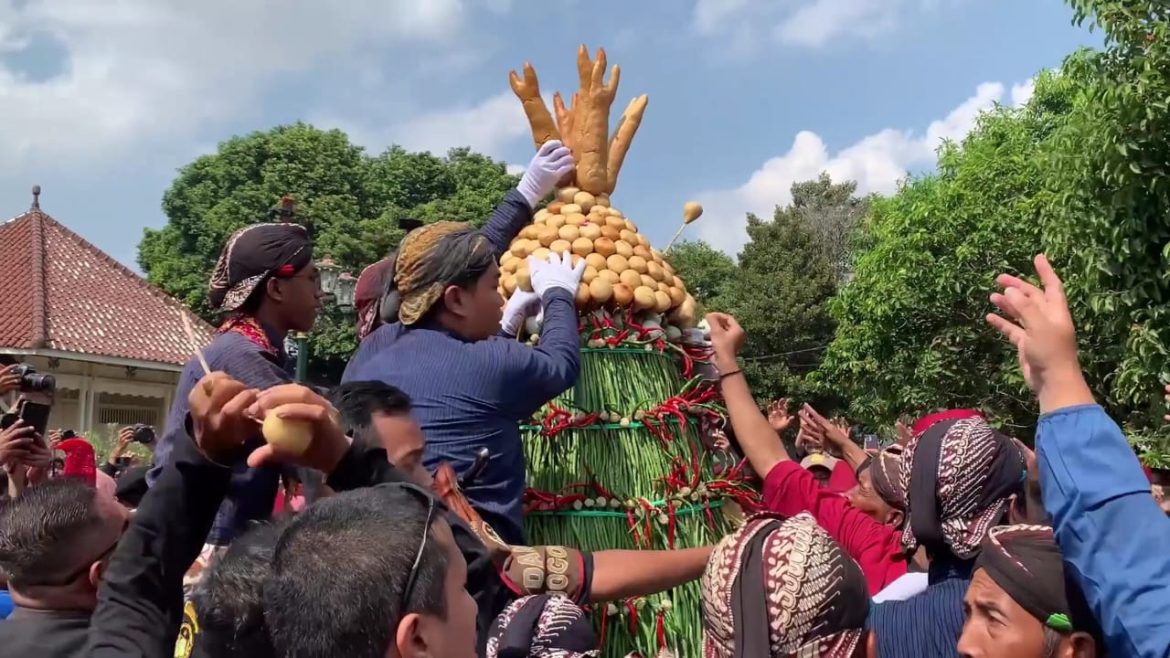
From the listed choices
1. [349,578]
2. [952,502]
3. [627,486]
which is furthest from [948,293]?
[349,578]

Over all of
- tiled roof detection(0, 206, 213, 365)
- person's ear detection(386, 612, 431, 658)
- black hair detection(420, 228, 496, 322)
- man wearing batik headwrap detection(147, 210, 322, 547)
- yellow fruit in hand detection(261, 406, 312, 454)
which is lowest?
person's ear detection(386, 612, 431, 658)

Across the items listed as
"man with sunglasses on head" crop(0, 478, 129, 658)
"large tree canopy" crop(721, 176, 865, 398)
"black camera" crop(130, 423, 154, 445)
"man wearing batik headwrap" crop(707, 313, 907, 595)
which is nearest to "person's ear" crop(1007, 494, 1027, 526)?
"man wearing batik headwrap" crop(707, 313, 907, 595)

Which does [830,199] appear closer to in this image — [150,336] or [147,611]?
[150,336]

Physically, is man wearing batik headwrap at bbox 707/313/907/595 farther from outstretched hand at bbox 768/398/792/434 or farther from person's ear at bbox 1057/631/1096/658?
outstretched hand at bbox 768/398/792/434

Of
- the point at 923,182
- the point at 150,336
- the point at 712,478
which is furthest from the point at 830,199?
the point at 712,478

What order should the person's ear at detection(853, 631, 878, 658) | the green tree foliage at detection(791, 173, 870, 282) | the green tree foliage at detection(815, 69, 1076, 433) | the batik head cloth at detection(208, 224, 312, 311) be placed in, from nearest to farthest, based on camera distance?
the person's ear at detection(853, 631, 878, 658), the batik head cloth at detection(208, 224, 312, 311), the green tree foliage at detection(815, 69, 1076, 433), the green tree foliage at detection(791, 173, 870, 282)

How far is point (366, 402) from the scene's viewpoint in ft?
7.23

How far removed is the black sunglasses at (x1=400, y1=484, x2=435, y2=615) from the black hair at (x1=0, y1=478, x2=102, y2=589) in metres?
1.12

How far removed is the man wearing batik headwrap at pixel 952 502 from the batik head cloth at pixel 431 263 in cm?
134

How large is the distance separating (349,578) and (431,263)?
1.69 meters

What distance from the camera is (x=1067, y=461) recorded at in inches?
56.6

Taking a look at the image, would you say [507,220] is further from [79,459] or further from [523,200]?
[79,459]

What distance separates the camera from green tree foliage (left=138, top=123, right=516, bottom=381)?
25.2m

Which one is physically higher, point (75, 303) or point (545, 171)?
point (75, 303)
